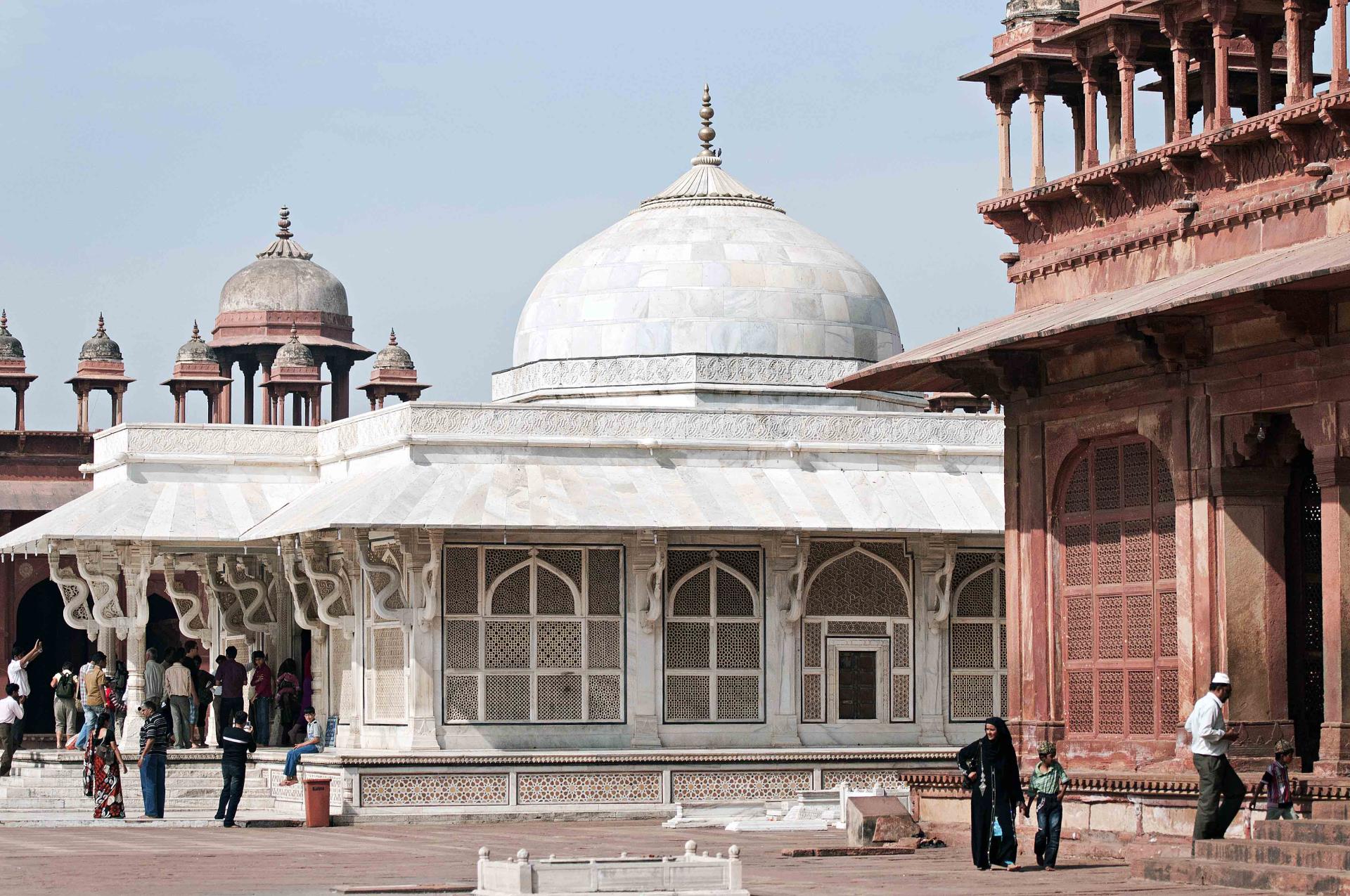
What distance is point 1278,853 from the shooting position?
51.2 feet

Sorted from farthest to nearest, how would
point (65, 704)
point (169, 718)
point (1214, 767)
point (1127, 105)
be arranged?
1. point (65, 704)
2. point (169, 718)
3. point (1127, 105)
4. point (1214, 767)

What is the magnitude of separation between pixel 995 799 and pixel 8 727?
51.3 feet

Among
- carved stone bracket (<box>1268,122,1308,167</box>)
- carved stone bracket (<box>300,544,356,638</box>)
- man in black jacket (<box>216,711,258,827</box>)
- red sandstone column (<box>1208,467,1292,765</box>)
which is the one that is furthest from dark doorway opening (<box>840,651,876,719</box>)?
carved stone bracket (<box>1268,122,1308,167</box>)

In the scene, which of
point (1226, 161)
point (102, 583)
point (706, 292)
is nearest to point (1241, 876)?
point (1226, 161)

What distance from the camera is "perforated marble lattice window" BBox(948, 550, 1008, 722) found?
28953mm

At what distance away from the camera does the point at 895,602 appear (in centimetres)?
2886

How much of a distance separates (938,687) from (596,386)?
6818 mm

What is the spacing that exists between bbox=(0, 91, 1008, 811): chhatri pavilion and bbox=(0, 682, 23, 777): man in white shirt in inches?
56.0

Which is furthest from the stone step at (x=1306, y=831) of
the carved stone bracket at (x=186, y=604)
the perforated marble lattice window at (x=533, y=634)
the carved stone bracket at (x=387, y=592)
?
the carved stone bracket at (x=186, y=604)

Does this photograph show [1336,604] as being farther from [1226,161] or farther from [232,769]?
[232,769]

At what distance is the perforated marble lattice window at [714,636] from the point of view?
2803cm

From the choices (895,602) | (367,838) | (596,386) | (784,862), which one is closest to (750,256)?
(596,386)

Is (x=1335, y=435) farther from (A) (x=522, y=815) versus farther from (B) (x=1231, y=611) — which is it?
(A) (x=522, y=815)

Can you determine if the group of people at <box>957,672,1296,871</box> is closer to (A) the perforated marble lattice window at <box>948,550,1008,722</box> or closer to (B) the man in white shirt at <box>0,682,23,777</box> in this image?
(A) the perforated marble lattice window at <box>948,550,1008,722</box>
